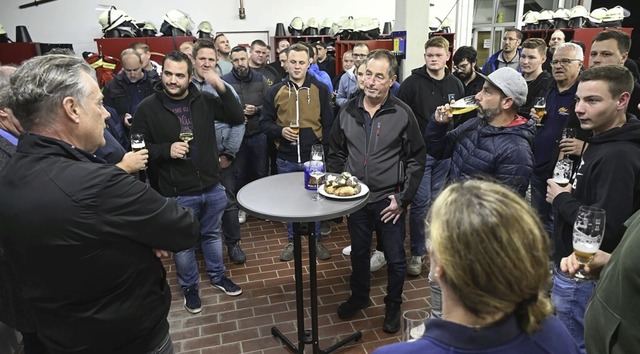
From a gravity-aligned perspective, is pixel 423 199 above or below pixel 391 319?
above

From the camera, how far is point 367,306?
3.48m

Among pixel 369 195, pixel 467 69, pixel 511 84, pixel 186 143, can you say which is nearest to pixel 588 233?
pixel 511 84

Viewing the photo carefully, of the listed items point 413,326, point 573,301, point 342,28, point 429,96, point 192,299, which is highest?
point 342,28

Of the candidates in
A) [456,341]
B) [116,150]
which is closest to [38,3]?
[116,150]

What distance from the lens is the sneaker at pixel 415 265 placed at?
13.0ft

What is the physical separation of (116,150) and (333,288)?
2.05 metres

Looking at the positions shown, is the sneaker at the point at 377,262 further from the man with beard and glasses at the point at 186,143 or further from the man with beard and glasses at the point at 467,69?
the man with beard and glasses at the point at 467,69

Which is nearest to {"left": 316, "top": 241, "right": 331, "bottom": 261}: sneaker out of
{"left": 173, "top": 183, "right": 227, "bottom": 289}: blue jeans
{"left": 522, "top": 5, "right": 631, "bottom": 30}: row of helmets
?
{"left": 173, "top": 183, "right": 227, "bottom": 289}: blue jeans

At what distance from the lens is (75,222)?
1514 millimetres

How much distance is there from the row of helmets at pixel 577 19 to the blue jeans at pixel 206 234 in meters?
8.26

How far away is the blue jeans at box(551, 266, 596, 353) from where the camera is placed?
7.34 feet

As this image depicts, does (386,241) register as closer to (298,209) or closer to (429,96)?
(298,209)

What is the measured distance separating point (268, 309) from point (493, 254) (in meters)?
2.83

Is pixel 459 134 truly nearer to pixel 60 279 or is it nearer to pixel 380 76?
pixel 380 76
